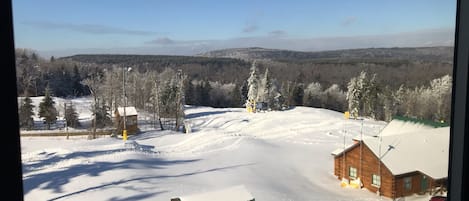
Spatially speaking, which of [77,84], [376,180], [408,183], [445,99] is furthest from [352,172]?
[77,84]

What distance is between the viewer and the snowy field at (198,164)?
2869mm

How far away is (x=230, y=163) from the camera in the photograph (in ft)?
13.2

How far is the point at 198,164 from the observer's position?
12.9 ft

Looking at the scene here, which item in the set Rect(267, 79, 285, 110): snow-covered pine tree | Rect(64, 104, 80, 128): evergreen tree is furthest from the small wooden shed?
Rect(267, 79, 285, 110): snow-covered pine tree

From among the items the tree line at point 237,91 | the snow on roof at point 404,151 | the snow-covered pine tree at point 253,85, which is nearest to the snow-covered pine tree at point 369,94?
the tree line at point 237,91

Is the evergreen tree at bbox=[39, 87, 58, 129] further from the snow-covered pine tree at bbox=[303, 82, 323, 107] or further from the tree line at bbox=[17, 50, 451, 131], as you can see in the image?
the snow-covered pine tree at bbox=[303, 82, 323, 107]

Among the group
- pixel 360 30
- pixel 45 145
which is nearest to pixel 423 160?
pixel 360 30

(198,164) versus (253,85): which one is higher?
A: (253,85)

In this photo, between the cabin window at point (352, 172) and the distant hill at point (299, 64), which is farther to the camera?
the distant hill at point (299, 64)

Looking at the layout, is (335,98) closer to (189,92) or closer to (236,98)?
(236,98)

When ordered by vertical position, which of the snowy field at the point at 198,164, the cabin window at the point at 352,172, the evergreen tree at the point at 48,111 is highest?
the evergreen tree at the point at 48,111

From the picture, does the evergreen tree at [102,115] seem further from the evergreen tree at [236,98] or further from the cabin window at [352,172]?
the cabin window at [352,172]

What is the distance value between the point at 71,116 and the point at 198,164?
1.96m

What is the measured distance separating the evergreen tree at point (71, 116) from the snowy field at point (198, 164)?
23cm
